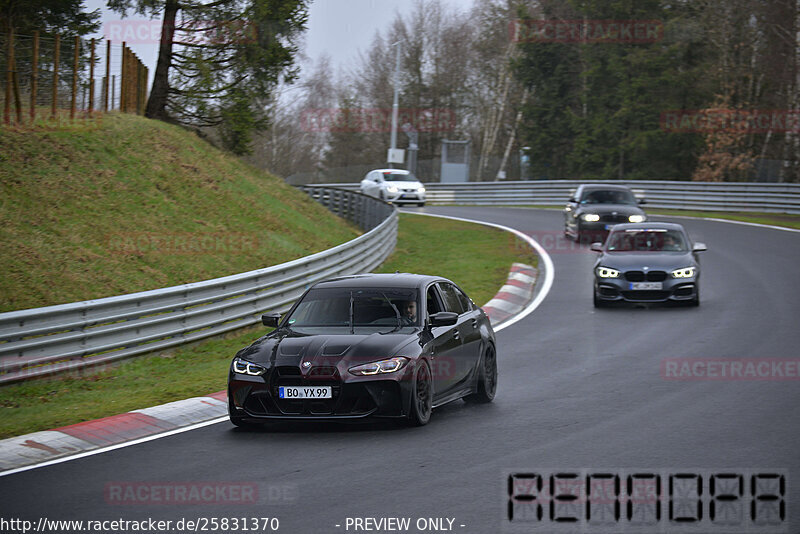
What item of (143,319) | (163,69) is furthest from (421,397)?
(163,69)

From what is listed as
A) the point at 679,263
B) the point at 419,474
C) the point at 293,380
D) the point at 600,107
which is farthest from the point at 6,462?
the point at 600,107

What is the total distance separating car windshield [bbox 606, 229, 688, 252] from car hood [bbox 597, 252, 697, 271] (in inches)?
14.3

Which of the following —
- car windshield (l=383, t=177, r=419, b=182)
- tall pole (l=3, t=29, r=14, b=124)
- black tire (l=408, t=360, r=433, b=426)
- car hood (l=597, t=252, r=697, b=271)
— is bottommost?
black tire (l=408, t=360, r=433, b=426)

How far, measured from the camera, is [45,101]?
2328 cm

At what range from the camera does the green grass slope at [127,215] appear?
16922mm

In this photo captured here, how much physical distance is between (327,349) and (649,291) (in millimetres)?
10566

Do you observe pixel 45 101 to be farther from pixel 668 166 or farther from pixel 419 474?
pixel 668 166

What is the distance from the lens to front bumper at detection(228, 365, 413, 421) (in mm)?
8570

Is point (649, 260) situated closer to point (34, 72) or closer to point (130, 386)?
point (130, 386)

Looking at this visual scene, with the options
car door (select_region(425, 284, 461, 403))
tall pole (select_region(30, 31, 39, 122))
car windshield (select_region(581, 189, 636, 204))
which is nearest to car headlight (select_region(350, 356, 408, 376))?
car door (select_region(425, 284, 461, 403))

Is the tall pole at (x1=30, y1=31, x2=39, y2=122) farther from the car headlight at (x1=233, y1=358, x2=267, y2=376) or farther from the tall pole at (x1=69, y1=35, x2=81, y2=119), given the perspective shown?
the car headlight at (x1=233, y1=358, x2=267, y2=376)

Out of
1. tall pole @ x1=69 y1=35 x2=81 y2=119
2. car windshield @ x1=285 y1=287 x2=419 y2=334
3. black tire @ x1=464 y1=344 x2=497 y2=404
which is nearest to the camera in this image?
car windshield @ x1=285 y1=287 x2=419 y2=334

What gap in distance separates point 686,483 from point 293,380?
11.1 ft

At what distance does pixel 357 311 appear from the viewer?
9.75m
